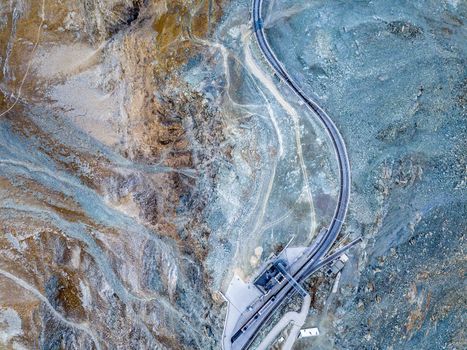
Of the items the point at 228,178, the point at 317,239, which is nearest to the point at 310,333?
the point at 317,239

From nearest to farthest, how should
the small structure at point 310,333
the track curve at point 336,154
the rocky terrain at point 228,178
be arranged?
the rocky terrain at point 228,178
the small structure at point 310,333
the track curve at point 336,154

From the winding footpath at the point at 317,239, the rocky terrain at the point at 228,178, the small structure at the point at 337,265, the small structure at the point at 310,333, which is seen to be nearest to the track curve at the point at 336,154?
the winding footpath at the point at 317,239

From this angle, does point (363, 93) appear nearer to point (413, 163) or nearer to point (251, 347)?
point (413, 163)

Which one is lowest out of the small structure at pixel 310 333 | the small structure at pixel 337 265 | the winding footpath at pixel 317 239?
the small structure at pixel 310 333

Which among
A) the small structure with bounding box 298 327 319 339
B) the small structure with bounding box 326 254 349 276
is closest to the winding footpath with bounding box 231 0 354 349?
the small structure with bounding box 326 254 349 276

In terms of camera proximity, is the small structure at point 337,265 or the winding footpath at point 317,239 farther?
the winding footpath at point 317,239

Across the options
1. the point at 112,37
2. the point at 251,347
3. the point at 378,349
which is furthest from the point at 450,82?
the point at 112,37

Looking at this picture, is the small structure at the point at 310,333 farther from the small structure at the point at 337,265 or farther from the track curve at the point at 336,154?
the track curve at the point at 336,154
